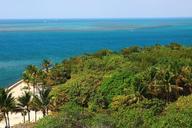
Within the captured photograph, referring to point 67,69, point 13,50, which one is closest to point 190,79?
point 67,69

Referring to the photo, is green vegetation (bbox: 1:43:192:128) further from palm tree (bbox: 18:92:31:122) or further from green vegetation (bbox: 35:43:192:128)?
palm tree (bbox: 18:92:31:122)

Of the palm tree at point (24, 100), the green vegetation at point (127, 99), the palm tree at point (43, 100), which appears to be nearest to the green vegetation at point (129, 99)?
the green vegetation at point (127, 99)

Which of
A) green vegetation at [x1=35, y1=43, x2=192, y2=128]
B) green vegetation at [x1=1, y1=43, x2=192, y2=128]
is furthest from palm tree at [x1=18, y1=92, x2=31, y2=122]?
green vegetation at [x1=35, y1=43, x2=192, y2=128]

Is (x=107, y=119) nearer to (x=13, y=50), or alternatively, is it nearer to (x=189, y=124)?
(x=189, y=124)

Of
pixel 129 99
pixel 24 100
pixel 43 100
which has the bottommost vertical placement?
pixel 24 100

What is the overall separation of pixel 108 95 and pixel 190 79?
10729 millimetres

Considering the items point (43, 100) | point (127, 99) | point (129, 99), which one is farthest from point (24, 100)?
point (129, 99)

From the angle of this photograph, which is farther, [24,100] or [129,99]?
[24,100]

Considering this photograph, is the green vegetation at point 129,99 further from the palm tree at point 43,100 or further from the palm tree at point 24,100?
the palm tree at point 24,100

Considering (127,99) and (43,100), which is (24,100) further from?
(127,99)

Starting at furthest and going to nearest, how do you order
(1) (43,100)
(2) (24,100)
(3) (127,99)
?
1. (2) (24,100)
2. (1) (43,100)
3. (3) (127,99)

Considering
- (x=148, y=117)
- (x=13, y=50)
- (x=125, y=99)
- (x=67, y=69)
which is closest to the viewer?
(x=148, y=117)

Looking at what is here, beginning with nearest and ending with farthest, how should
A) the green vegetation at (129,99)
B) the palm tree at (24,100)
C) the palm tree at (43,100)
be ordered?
the green vegetation at (129,99) → the palm tree at (43,100) → the palm tree at (24,100)

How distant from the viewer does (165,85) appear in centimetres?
5747
